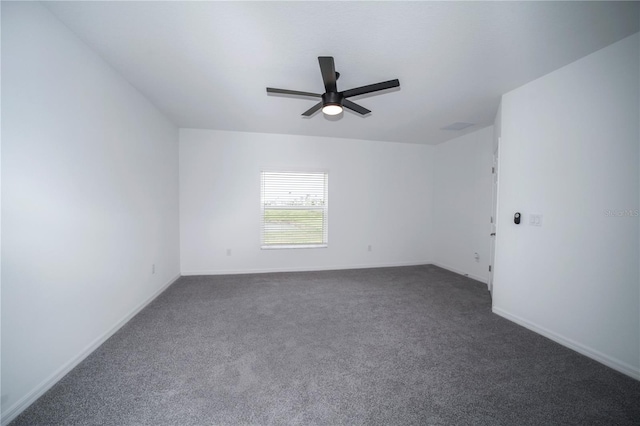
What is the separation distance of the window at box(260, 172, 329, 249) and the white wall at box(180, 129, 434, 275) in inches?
5.8

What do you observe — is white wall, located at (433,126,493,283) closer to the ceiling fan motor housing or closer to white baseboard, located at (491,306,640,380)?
white baseboard, located at (491,306,640,380)

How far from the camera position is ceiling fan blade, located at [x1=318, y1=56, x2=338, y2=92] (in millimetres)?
1728

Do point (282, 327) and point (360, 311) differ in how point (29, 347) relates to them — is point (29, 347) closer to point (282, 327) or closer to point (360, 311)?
point (282, 327)

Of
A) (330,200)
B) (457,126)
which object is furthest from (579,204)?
(330,200)

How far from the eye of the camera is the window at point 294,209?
4477 mm

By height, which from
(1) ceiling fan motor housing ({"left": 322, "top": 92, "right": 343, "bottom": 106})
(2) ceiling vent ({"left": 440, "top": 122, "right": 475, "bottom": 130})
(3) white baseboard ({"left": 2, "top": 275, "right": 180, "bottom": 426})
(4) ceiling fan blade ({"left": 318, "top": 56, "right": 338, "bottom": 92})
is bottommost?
(3) white baseboard ({"left": 2, "top": 275, "right": 180, "bottom": 426})

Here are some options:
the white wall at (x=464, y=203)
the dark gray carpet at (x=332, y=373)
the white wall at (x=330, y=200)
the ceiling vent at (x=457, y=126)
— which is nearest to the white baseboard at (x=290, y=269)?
the white wall at (x=330, y=200)

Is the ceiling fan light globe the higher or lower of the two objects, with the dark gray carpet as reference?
higher

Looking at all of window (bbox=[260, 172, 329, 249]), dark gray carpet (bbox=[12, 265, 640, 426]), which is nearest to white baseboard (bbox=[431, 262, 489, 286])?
dark gray carpet (bbox=[12, 265, 640, 426])

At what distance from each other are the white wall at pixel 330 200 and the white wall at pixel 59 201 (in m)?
1.44

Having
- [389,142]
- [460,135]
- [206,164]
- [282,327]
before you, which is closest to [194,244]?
[206,164]

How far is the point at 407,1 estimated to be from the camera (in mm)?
1506

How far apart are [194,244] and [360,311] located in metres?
Answer: 3.10

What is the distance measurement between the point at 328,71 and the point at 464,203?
372 cm
